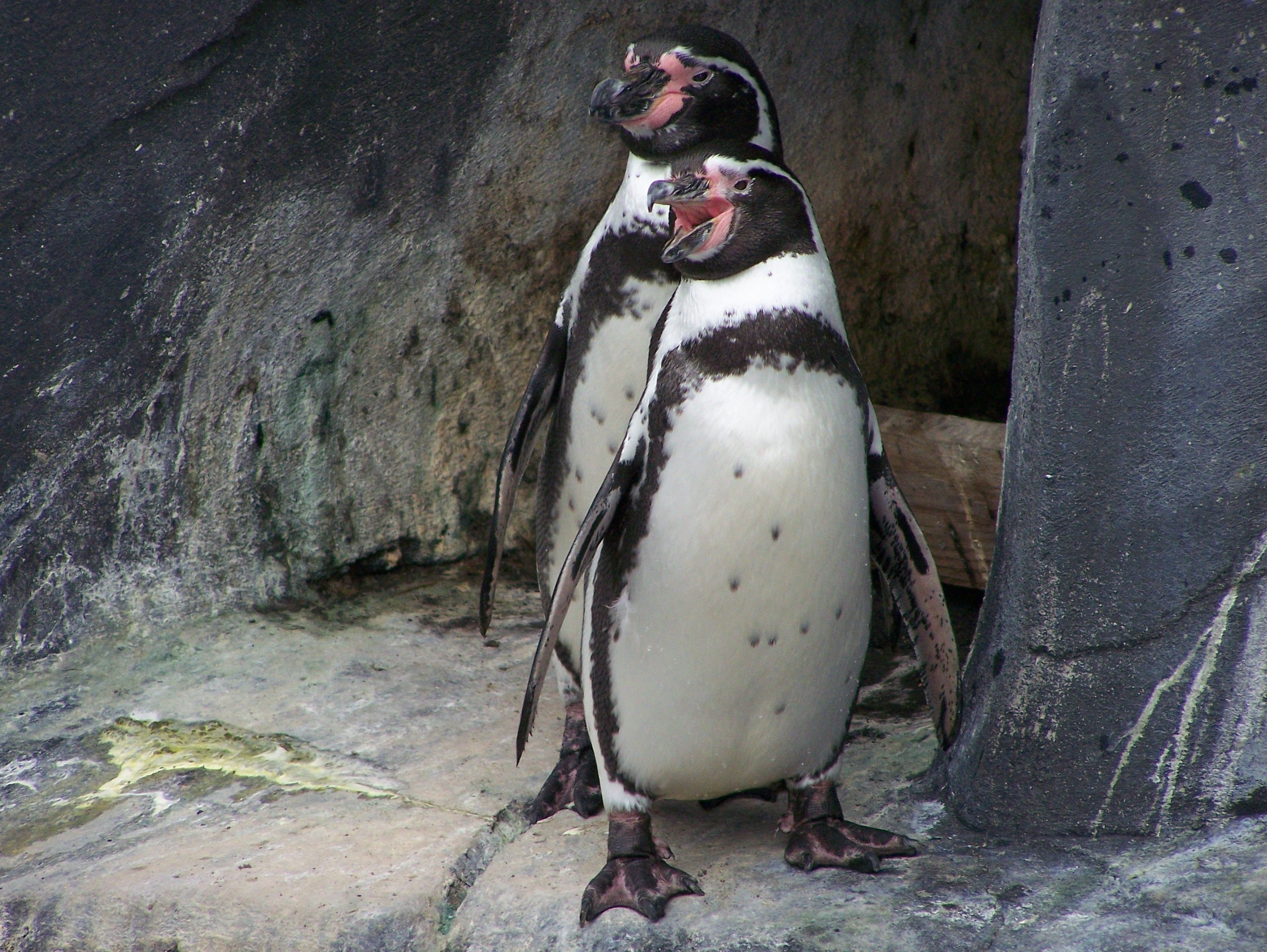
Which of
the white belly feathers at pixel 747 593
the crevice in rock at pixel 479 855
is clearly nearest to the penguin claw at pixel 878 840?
the white belly feathers at pixel 747 593

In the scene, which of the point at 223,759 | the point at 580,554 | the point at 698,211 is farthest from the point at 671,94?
the point at 223,759

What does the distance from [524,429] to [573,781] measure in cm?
68

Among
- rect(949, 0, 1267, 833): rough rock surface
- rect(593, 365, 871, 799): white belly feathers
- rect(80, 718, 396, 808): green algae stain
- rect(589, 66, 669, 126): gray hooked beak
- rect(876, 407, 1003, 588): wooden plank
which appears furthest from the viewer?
rect(876, 407, 1003, 588): wooden plank

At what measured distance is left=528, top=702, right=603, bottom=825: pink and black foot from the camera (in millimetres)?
2469

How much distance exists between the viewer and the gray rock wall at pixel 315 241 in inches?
105

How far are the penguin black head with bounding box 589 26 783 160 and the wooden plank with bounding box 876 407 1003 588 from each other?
103 centimetres

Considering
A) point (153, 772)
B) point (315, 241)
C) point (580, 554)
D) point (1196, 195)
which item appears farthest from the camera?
point (315, 241)

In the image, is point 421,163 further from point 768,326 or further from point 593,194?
point 768,326

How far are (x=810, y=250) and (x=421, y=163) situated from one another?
124 cm

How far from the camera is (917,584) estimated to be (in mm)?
2258

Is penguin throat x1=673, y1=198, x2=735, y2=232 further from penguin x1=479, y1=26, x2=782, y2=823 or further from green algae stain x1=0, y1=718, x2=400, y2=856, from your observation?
green algae stain x1=0, y1=718, x2=400, y2=856

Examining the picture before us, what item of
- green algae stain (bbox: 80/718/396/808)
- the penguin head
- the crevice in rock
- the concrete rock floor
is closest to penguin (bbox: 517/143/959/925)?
the penguin head

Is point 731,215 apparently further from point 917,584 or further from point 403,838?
point 403,838

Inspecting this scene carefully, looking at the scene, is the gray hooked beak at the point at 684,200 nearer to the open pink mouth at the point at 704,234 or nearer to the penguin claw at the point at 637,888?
the open pink mouth at the point at 704,234
